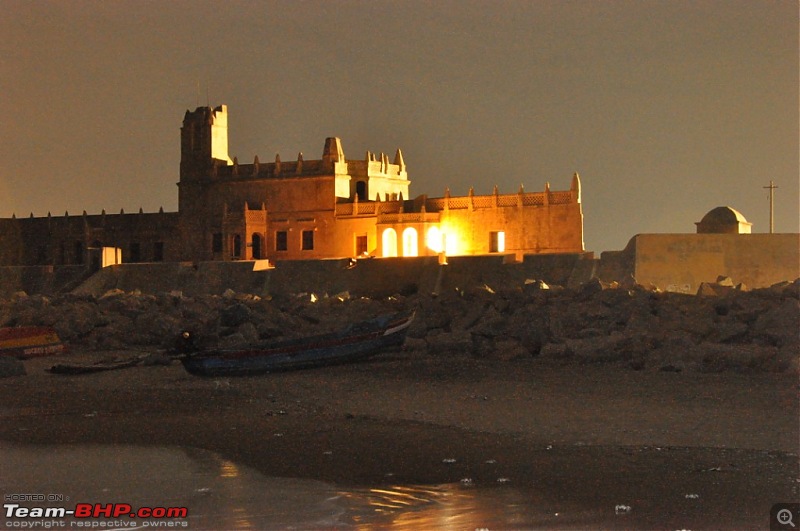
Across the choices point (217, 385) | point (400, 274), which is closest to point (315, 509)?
point (217, 385)

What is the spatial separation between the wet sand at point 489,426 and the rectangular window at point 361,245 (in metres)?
28.1

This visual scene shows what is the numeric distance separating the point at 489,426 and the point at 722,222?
24274 millimetres

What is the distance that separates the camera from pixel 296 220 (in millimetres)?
44875

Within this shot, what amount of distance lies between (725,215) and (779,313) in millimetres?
18967

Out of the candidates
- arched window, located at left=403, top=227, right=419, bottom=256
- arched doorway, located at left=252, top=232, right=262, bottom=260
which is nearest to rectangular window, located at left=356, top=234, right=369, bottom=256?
arched window, located at left=403, top=227, right=419, bottom=256

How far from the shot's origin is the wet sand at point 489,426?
24.8 feet

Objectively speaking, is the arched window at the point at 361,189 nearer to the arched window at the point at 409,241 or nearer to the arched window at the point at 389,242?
the arched window at the point at 389,242

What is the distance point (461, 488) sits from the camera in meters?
7.66

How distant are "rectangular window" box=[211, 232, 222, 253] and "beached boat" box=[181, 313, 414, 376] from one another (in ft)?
102

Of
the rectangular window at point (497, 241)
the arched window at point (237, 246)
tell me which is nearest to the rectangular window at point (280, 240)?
the arched window at point (237, 246)

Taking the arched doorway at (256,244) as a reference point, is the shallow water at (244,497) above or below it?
below

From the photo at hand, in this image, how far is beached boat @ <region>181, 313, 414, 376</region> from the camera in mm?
14852

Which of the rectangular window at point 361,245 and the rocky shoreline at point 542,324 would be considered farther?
the rectangular window at point 361,245

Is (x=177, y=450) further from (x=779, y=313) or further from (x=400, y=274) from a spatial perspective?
(x=400, y=274)
